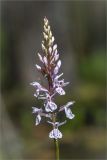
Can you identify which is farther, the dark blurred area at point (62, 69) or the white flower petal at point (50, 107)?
the dark blurred area at point (62, 69)

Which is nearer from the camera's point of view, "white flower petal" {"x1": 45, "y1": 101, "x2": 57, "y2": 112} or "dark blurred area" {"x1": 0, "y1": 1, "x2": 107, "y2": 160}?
"white flower petal" {"x1": 45, "y1": 101, "x2": 57, "y2": 112}

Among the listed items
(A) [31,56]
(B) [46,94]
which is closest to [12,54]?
(A) [31,56]

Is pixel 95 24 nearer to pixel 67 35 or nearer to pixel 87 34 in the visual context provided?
pixel 87 34

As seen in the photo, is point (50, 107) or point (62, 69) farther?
point (62, 69)

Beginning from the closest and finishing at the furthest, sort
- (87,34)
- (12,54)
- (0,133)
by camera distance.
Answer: (0,133)
(12,54)
(87,34)

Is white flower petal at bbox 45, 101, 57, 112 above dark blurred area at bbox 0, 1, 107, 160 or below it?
below

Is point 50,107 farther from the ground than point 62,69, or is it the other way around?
point 62,69

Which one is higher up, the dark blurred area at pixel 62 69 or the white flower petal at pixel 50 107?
the dark blurred area at pixel 62 69

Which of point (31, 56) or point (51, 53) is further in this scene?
point (31, 56)
